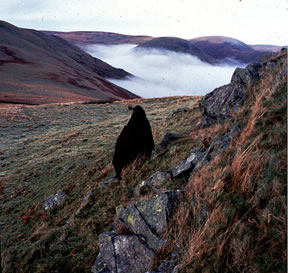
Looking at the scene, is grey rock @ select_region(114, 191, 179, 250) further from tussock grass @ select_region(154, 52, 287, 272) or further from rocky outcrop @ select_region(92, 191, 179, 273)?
tussock grass @ select_region(154, 52, 287, 272)

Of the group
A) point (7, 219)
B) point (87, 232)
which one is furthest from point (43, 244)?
point (7, 219)

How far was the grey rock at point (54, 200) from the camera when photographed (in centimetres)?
1050

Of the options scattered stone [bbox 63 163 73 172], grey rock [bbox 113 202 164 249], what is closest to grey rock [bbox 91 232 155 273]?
grey rock [bbox 113 202 164 249]

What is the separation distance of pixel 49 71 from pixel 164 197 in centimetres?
10017

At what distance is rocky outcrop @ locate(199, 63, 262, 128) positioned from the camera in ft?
34.4

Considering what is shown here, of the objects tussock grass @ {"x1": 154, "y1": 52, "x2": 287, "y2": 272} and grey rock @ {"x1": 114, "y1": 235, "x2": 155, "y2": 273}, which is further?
grey rock @ {"x1": 114, "y1": 235, "x2": 155, "y2": 273}

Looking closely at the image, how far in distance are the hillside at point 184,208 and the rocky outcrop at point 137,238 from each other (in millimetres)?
21

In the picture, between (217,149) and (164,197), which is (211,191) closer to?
(164,197)

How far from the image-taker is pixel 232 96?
11.2m

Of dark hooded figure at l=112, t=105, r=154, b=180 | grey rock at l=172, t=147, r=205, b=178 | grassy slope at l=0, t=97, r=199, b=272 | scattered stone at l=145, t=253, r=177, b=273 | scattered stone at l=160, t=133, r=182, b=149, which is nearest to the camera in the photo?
scattered stone at l=145, t=253, r=177, b=273

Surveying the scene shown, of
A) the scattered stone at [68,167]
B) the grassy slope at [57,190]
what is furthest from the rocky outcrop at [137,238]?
the scattered stone at [68,167]

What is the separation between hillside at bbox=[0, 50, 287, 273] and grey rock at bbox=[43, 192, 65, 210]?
6 centimetres

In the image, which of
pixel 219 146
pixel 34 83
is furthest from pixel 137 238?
pixel 34 83

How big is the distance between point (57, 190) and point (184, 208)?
9289 millimetres
